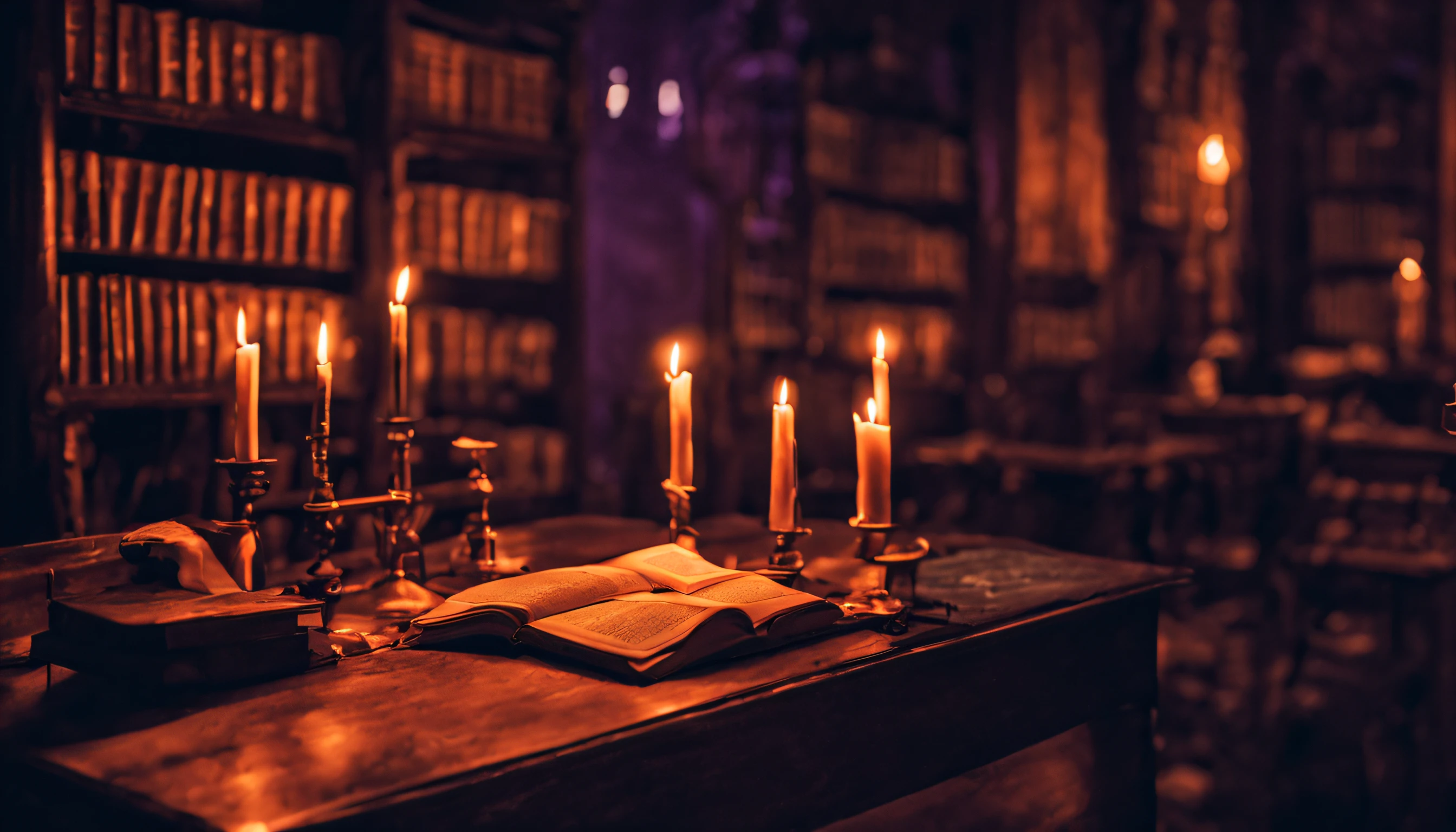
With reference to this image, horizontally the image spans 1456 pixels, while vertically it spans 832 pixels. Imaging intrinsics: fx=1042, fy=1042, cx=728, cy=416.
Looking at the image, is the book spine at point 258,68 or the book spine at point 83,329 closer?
the book spine at point 83,329

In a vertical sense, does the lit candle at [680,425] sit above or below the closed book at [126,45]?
below

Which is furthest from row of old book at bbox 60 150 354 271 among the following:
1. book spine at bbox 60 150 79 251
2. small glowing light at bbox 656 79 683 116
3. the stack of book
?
the stack of book

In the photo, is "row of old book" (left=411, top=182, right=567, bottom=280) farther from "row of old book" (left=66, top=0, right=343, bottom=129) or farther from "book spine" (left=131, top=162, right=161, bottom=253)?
"book spine" (left=131, top=162, right=161, bottom=253)

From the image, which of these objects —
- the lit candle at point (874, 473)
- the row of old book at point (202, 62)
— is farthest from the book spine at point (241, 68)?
the lit candle at point (874, 473)

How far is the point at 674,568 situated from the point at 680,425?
0.22 m

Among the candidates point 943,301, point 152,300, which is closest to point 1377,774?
point 943,301

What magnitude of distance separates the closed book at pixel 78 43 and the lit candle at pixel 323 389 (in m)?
1.47

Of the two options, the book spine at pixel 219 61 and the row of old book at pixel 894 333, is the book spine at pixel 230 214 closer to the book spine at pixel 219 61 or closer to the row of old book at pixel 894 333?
the book spine at pixel 219 61

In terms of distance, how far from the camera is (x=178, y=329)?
8.04 ft

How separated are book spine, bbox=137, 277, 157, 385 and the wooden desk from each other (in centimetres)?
145

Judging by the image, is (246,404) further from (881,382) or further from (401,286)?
(881,382)

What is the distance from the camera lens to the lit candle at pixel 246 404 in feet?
Answer: 4.15

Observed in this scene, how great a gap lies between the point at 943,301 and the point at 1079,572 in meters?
2.47

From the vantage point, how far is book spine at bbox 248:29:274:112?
8.30ft
